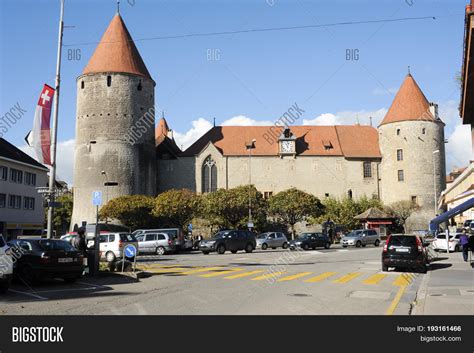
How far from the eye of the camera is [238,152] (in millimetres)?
72375

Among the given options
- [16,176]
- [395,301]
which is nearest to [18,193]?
[16,176]

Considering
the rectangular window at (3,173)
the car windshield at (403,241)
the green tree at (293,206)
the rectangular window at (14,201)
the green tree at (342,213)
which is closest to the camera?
the car windshield at (403,241)

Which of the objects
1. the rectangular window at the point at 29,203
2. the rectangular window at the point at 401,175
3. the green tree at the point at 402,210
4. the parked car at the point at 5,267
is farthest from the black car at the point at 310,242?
the rectangular window at the point at 401,175

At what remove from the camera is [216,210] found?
5334 cm

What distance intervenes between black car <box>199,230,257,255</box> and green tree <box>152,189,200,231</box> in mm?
17621

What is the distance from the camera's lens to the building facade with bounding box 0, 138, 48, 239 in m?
45.8

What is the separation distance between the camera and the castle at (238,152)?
6275 cm

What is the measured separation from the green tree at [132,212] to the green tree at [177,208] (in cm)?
202

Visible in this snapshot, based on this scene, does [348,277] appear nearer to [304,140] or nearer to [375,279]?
[375,279]

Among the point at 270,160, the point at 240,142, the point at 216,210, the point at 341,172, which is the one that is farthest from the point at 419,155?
the point at 216,210

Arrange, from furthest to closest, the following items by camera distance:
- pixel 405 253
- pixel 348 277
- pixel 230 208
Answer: pixel 230 208, pixel 405 253, pixel 348 277

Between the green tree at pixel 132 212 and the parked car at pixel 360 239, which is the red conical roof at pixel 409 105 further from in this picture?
the green tree at pixel 132 212

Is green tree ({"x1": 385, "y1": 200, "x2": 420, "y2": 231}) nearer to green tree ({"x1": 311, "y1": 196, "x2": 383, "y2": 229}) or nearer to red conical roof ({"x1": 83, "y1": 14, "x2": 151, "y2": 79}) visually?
green tree ({"x1": 311, "y1": 196, "x2": 383, "y2": 229})

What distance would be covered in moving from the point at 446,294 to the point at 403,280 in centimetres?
442
